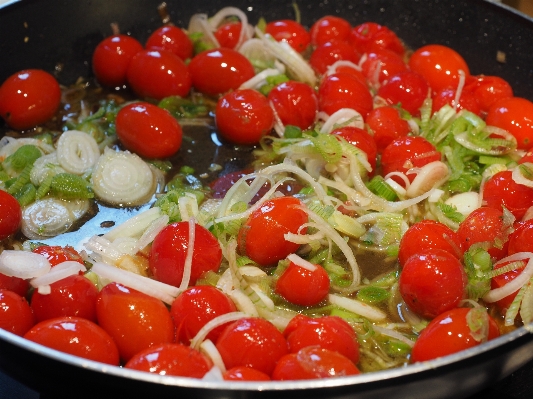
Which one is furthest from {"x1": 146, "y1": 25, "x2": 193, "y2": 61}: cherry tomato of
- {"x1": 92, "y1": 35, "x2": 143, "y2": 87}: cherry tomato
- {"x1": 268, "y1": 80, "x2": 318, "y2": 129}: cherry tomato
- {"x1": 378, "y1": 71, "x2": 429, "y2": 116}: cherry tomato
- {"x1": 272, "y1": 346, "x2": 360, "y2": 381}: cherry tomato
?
{"x1": 272, "y1": 346, "x2": 360, "y2": 381}: cherry tomato

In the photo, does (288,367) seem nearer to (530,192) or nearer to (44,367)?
(44,367)

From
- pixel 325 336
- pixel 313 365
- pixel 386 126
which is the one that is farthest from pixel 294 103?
pixel 313 365

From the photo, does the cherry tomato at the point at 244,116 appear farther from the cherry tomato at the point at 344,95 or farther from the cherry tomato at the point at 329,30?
the cherry tomato at the point at 329,30

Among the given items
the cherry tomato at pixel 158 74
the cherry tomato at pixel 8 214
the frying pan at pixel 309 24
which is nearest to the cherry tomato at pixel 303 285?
the frying pan at pixel 309 24

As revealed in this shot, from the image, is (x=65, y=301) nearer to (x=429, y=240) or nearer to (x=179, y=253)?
(x=179, y=253)

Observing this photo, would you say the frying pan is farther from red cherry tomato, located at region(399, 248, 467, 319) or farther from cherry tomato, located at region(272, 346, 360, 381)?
red cherry tomato, located at region(399, 248, 467, 319)

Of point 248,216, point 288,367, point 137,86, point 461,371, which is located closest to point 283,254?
point 248,216
